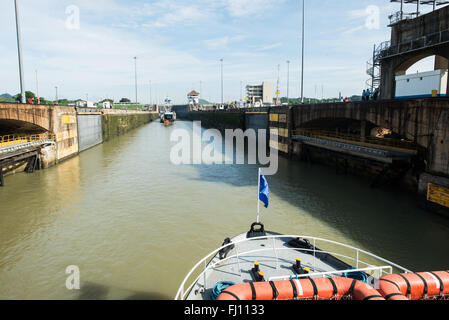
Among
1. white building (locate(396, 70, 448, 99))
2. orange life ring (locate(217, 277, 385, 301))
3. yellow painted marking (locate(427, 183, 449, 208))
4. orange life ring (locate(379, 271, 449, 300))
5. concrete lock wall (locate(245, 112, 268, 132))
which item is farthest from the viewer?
concrete lock wall (locate(245, 112, 268, 132))

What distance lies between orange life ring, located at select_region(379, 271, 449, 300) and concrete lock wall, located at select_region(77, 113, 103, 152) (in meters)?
43.6

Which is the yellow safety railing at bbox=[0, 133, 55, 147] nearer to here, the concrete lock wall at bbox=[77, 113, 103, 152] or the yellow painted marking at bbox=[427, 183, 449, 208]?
the concrete lock wall at bbox=[77, 113, 103, 152]

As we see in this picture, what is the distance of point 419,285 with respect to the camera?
6504mm

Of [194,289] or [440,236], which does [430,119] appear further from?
[194,289]

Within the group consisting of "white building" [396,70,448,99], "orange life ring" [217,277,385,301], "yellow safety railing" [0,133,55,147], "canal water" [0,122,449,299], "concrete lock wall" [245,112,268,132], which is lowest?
"canal water" [0,122,449,299]

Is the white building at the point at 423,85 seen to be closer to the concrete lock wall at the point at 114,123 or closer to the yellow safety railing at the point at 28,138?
the yellow safety railing at the point at 28,138

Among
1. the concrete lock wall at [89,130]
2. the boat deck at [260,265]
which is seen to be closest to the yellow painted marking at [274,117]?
the concrete lock wall at [89,130]

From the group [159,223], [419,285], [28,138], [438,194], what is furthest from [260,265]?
[28,138]

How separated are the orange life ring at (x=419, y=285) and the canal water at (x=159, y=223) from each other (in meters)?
6.12

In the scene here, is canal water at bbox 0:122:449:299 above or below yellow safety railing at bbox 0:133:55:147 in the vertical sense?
below

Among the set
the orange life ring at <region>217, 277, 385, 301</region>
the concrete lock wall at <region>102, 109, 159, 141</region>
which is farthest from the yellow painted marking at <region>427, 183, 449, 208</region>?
the concrete lock wall at <region>102, 109, 159, 141</region>

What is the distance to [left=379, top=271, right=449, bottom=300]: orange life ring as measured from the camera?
6.43 metres

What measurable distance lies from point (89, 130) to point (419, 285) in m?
50.3

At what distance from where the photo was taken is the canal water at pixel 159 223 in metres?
11.6
